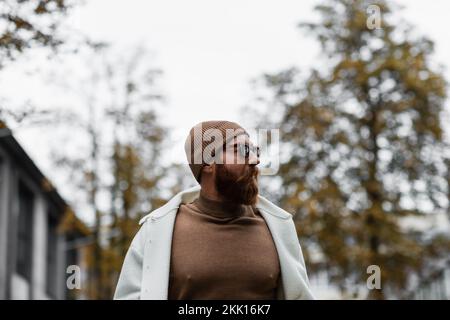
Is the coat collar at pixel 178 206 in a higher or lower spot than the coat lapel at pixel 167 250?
higher

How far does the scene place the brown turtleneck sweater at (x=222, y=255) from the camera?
10.2ft

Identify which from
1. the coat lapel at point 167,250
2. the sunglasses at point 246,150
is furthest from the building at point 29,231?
the sunglasses at point 246,150

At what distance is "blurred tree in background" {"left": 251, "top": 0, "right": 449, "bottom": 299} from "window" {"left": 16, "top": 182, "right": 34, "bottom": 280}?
15112 millimetres

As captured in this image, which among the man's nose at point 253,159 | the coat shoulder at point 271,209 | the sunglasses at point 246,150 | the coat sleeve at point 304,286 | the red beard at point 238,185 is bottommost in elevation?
the coat sleeve at point 304,286

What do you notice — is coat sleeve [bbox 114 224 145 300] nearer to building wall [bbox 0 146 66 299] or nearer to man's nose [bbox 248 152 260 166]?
man's nose [bbox 248 152 260 166]

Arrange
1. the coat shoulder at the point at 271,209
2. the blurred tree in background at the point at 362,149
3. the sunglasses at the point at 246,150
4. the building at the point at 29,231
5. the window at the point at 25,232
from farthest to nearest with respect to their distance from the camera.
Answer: the window at the point at 25,232 → the building at the point at 29,231 → the blurred tree in background at the point at 362,149 → the coat shoulder at the point at 271,209 → the sunglasses at the point at 246,150

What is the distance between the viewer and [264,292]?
315cm

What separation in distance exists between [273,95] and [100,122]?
503cm

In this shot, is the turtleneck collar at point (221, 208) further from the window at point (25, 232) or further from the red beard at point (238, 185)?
the window at point (25, 232)

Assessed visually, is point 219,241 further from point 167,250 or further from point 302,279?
point 302,279

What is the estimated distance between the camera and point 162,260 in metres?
3.14

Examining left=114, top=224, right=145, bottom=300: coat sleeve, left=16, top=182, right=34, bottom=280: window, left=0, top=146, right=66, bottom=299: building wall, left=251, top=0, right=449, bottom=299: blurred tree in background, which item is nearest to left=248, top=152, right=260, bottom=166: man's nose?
left=114, top=224, right=145, bottom=300: coat sleeve

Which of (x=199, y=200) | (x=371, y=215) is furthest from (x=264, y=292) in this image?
(x=371, y=215)

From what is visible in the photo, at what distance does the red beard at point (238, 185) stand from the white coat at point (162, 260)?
0.14 meters
